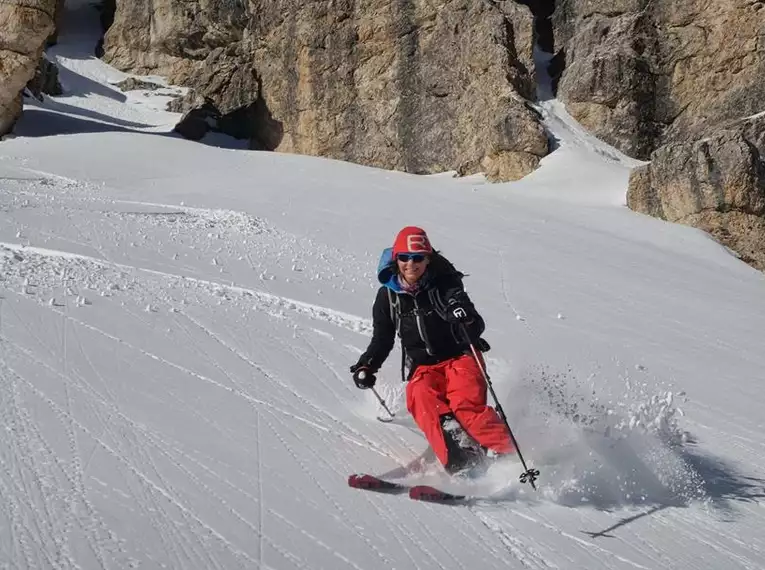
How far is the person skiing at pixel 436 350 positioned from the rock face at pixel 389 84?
18.6 meters

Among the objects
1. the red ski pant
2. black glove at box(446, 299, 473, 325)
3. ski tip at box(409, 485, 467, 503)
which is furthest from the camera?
black glove at box(446, 299, 473, 325)

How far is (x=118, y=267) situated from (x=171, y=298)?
128cm

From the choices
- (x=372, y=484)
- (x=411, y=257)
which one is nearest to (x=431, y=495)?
(x=372, y=484)

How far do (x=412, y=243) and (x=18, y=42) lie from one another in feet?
85.0

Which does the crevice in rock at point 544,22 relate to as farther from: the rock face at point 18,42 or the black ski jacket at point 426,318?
the black ski jacket at point 426,318

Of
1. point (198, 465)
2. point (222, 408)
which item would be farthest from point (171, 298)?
point (198, 465)

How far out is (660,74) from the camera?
24.4 m

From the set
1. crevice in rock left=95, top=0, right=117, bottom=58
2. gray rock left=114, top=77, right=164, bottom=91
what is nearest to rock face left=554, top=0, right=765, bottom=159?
gray rock left=114, top=77, right=164, bottom=91

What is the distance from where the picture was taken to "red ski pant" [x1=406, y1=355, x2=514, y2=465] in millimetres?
4102

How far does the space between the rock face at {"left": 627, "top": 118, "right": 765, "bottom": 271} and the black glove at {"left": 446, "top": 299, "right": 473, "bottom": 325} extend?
14270mm

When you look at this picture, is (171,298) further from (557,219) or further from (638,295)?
(557,219)

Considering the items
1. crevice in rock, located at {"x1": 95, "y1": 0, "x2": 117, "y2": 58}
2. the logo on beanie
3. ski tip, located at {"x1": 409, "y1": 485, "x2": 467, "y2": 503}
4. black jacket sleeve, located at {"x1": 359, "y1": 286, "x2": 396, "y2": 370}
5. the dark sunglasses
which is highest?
crevice in rock, located at {"x1": 95, "y1": 0, "x2": 117, "y2": 58}

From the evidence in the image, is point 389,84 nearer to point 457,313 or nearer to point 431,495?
point 457,313

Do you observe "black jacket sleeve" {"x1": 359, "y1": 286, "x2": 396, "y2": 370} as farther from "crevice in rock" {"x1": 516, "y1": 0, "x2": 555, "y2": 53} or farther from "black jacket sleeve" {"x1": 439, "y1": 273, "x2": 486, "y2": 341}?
"crevice in rock" {"x1": 516, "y1": 0, "x2": 555, "y2": 53}
